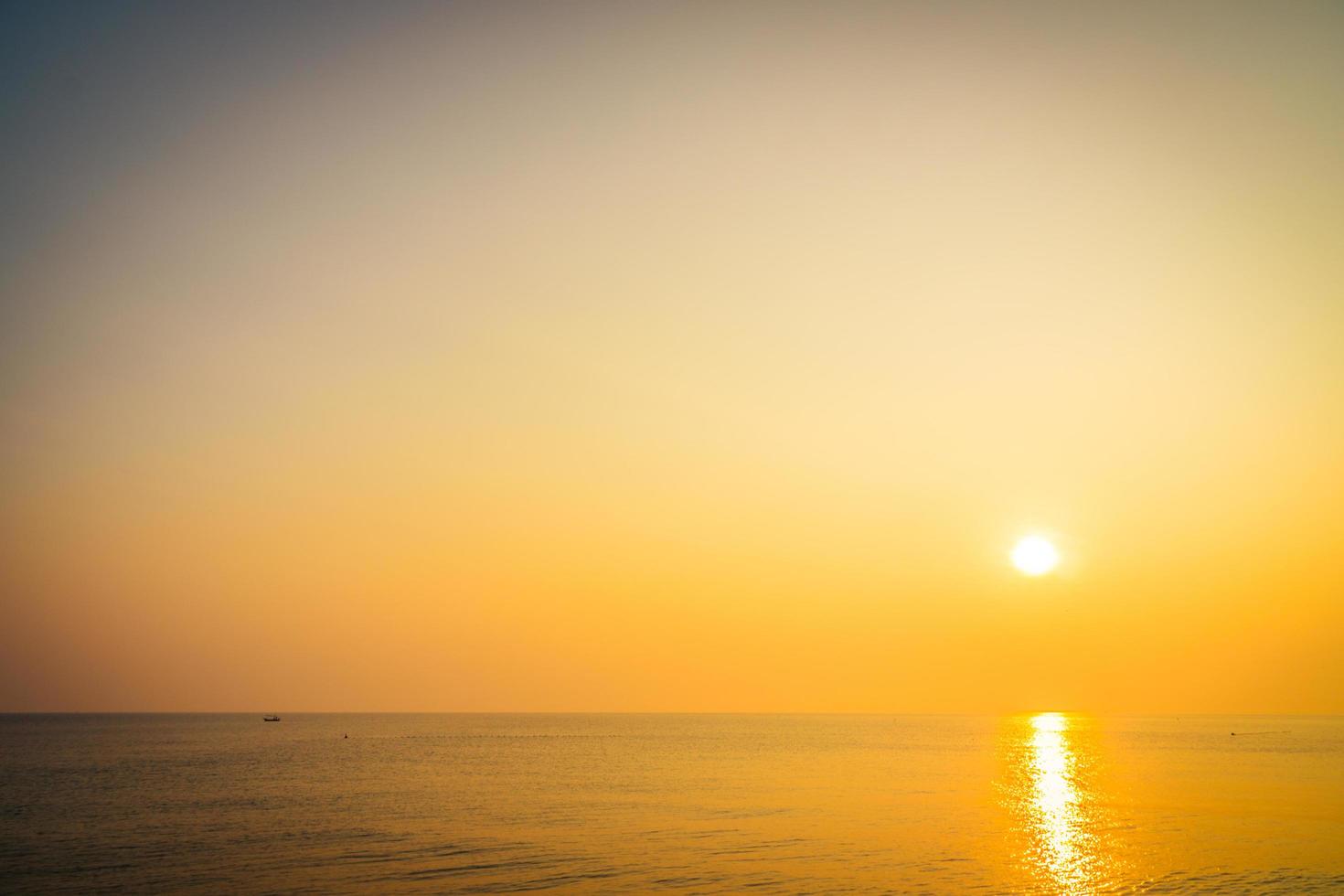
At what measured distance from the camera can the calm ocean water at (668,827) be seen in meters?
48.9

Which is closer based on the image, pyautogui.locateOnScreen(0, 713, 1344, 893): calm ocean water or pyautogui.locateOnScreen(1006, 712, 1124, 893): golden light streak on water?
pyautogui.locateOnScreen(0, 713, 1344, 893): calm ocean water

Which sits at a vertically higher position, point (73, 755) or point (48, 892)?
Result: point (73, 755)

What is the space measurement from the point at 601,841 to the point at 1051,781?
2606 inches

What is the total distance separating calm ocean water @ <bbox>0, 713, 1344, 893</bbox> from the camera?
4888 centimetres

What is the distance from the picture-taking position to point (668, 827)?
65.5 meters

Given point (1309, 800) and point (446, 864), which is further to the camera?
point (1309, 800)

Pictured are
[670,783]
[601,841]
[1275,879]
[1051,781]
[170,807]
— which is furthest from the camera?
[1051,781]

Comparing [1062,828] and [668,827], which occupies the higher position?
[1062,828]

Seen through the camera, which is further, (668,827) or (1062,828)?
(1062,828)

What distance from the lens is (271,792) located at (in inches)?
3516

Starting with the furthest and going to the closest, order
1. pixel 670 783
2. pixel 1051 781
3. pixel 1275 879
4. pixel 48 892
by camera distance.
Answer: pixel 1051 781 → pixel 670 783 → pixel 1275 879 → pixel 48 892

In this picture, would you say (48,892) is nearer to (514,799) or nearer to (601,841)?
(601,841)

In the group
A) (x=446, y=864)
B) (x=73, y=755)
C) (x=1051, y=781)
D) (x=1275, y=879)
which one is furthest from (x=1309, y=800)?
(x=73, y=755)

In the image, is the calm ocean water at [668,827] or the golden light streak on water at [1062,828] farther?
the golden light streak on water at [1062,828]
